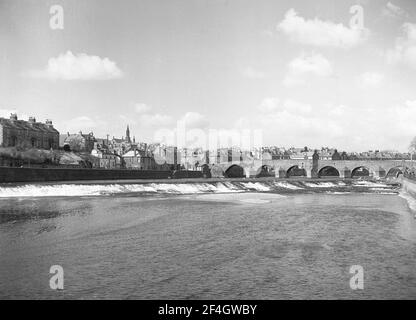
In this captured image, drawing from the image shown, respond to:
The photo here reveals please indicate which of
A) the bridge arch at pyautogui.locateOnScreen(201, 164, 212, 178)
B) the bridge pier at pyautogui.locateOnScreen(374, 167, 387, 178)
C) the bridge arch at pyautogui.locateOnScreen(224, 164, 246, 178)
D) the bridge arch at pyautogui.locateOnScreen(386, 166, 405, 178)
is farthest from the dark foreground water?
the bridge arch at pyautogui.locateOnScreen(224, 164, 246, 178)

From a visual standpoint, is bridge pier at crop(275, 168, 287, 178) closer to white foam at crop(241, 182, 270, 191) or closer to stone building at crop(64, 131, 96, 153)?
stone building at crop(64, 131, 96, 153)

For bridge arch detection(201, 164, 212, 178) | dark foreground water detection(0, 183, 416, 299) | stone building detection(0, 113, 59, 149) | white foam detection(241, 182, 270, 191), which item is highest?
stone building detection(0, 113, 59, 149)

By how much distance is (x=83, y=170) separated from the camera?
8012 cm

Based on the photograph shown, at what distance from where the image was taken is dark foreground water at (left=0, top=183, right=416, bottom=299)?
1155 centimetres

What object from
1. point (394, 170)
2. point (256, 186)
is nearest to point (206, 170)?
point (394, 170)

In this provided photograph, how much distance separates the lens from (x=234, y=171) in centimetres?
16488

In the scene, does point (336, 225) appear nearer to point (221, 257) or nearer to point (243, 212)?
point (243, 212)

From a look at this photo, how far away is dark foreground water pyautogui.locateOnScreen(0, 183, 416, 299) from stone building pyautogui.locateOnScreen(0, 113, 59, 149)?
74078 millimetres

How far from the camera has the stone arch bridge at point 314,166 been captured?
12395 centimetres

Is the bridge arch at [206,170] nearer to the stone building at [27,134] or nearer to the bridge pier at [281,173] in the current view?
the bridge pier at [281,173]

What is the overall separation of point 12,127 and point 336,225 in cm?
8840

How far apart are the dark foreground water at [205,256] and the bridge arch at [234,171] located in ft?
419

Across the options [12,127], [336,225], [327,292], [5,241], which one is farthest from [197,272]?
[12,127]

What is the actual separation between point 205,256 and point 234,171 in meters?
149
